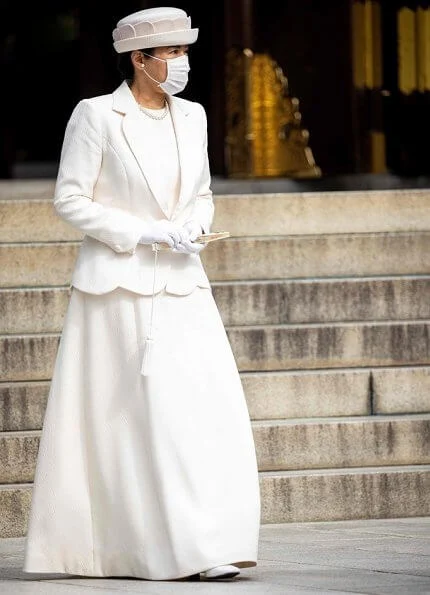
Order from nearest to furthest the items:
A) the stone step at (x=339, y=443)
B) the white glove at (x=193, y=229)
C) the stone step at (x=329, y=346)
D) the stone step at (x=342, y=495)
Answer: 1. the white glove at (x=193, y=229)
2. the stone step at (x=342, y=495)
3. the stone step at (x=339, y=443)
4. the stone step at (x=329, y=346)

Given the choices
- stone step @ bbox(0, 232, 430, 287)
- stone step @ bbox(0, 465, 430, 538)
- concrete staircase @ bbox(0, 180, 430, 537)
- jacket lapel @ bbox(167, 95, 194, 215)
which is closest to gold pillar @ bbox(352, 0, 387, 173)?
concrete staircase @ bbox(0, 180, 430, 537)

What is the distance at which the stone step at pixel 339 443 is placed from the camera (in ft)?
29.9

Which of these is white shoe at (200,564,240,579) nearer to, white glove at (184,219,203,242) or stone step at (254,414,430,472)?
white glove at (184,219,203,242)

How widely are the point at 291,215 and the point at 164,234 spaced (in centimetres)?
451

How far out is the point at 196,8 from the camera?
15109 millimetres

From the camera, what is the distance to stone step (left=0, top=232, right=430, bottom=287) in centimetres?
1066

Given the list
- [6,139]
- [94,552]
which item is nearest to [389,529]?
[94,552]

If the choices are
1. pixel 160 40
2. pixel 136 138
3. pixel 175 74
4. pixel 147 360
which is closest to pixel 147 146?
pixel 136 138

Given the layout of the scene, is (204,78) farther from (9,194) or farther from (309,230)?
(309,230)

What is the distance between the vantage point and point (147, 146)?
708 centimetres

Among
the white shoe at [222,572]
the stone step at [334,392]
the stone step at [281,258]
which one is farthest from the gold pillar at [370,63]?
the white shoe at [222,572]

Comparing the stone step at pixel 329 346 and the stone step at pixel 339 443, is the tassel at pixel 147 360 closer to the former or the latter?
the stone step at pixel 339 443

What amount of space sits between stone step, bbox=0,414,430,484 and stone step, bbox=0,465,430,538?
0.18 meters

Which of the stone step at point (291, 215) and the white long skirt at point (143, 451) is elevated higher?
the stone step at point (291, 215)
